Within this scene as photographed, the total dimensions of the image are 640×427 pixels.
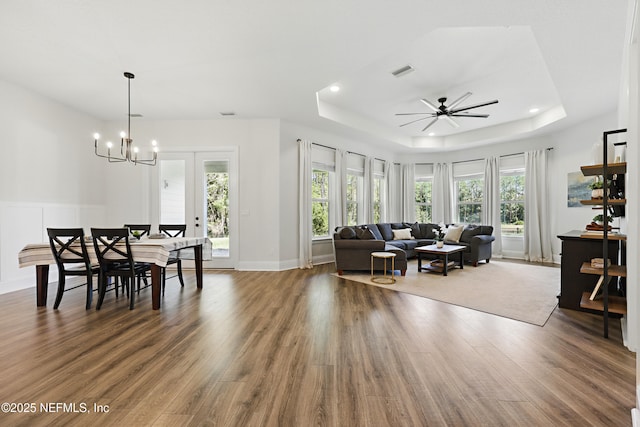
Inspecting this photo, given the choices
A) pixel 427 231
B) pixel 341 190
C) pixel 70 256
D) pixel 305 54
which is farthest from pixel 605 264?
pixel 70 256

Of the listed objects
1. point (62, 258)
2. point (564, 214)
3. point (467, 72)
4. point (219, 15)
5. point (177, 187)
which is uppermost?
point (467, 72)

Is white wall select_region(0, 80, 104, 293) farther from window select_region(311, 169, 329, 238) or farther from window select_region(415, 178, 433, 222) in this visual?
window select_region(415, 178, 433, 222)

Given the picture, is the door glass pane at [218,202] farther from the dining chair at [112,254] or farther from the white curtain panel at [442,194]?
the white curtain panel at [442,194]

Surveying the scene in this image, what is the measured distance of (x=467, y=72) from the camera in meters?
4.43

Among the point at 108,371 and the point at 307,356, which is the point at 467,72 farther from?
the point at 108,371

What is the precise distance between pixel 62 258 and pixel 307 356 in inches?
125

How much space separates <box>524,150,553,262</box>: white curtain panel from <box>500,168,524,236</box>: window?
350 millimetres

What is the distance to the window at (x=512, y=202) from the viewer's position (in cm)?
733

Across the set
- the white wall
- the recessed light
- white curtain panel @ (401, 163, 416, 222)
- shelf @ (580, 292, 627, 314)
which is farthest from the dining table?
white curtain panel @ (401, 163, 416, 222)

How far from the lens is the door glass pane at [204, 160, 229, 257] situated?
587 cm

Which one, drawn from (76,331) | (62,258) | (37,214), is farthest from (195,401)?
(37,214)

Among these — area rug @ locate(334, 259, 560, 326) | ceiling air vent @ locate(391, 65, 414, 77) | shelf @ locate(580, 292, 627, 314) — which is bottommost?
area rug @ locate(334, 259, 560, 326)

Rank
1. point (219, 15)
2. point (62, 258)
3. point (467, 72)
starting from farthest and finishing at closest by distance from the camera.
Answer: point (467, 72), point (62, 258), point (219, 15)

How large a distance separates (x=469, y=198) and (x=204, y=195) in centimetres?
698
